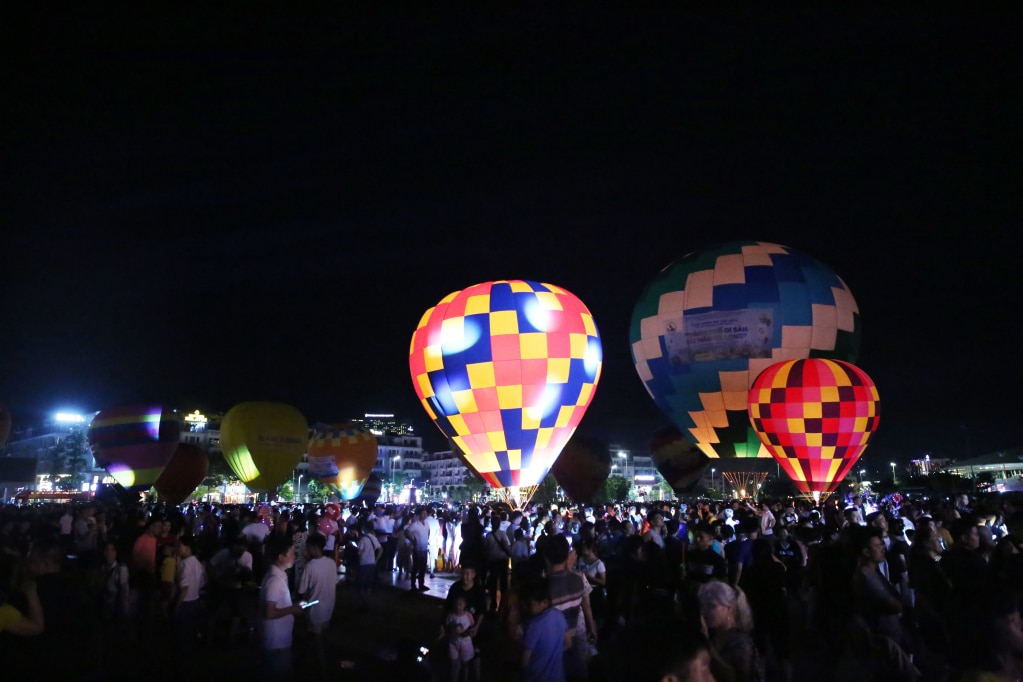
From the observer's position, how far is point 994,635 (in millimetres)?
3574

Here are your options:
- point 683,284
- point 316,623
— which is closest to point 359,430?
point 683,284

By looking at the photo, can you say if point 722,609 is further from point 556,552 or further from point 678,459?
point 678,459

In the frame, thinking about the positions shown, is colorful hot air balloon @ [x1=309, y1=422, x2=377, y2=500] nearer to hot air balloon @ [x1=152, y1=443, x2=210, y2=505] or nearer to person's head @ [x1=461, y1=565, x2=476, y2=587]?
hot air balloon @ [x1=152, y1=443, x2=210, y2=505]

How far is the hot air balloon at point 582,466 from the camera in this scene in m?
41.2

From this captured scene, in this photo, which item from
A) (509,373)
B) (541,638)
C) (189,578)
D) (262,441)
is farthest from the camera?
(262,441)

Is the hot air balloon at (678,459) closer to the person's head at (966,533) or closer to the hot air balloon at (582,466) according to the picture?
the hot air balloon at (582,466)

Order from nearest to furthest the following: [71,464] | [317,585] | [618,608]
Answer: [317,585] → [618,608] → [71,464]

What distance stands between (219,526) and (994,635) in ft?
54.6

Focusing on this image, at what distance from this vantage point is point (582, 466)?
41.2m

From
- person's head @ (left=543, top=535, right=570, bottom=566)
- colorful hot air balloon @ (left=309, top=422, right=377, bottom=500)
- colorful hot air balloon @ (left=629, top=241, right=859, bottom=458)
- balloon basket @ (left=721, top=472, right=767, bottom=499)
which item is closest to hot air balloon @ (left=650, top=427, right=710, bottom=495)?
colorful hot air balloon @ (left=629, top=241, right=859, bottom=458)

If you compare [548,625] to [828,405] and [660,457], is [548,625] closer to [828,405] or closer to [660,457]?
[828,405]

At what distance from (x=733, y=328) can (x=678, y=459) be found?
1622 centimetres

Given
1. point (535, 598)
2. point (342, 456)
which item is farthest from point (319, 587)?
point (342, 456)

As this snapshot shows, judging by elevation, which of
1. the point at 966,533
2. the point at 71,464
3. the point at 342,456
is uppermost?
the point at 966,533
